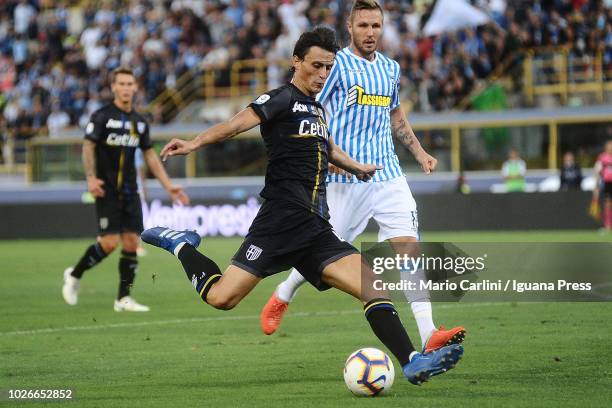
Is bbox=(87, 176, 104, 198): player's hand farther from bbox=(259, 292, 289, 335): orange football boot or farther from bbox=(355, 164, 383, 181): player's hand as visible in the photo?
bbox=(355, 164, 383, 181): player's hand

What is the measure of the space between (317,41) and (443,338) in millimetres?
2129

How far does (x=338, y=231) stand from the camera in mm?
8977

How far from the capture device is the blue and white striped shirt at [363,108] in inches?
348

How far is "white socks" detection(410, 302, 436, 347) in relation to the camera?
819 centimetres

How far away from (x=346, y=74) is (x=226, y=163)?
969 inches

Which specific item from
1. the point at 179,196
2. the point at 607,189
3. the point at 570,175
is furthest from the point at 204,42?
the point at 179,196

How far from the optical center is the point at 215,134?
23.0 feet

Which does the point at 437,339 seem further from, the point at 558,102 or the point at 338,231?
the point at 558,102

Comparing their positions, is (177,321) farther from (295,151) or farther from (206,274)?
(295,151)

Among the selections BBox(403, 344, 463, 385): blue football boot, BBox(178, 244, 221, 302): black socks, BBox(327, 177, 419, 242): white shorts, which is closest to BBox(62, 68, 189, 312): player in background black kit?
BBox(327, 177, 419, 242): white shorts

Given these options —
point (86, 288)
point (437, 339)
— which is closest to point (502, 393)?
point (437, 339)

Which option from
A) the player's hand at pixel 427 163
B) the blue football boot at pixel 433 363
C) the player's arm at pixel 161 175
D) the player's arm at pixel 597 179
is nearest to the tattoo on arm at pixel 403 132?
the player's hand at pixel 427 163

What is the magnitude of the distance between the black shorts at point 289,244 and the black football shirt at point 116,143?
546cm

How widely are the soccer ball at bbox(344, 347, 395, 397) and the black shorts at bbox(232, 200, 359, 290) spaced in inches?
24.1
